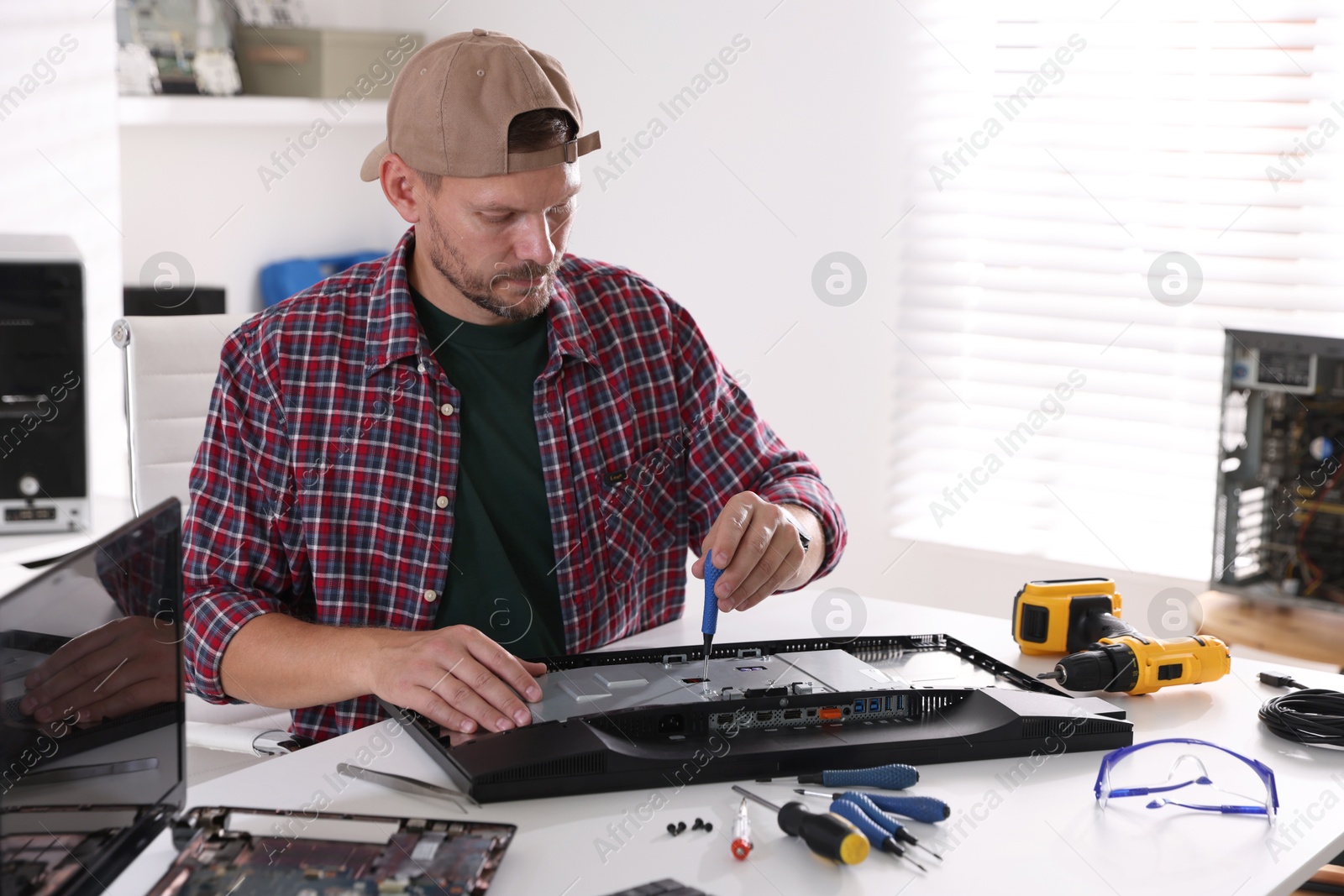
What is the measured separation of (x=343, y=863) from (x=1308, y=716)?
38.6 inches

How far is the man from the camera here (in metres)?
1.53

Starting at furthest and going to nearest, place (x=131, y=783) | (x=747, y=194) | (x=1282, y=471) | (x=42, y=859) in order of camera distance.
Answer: (x=747, y=194) → (x=1282, y=471) → (x=131, y=783) → (x=42, y=859)

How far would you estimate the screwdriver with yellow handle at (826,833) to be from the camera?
1.04 meters

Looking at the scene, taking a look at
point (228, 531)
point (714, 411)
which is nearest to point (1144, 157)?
point (714, 411)

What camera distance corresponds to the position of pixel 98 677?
2.96ft

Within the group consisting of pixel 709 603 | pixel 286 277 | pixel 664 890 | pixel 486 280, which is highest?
pixel 286 277

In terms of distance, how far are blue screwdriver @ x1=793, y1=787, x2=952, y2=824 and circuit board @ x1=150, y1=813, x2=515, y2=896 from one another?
31cm

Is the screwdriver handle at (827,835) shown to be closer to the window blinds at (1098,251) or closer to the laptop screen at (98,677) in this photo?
the laptop screen at (98,677)

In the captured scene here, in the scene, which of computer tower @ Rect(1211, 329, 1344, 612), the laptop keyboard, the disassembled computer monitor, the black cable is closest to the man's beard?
the disassembled computer monitor

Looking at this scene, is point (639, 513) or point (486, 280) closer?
point (486, 280)

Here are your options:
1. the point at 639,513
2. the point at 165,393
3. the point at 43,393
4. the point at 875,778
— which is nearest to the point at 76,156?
the point at 43,393

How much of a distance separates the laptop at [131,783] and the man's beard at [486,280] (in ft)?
2.35

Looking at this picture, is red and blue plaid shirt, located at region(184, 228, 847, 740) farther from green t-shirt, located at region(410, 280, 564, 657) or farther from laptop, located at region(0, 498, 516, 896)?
laptop, located at region(0, 498, 516, 896)

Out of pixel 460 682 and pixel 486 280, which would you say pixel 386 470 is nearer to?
pixel 486 280
